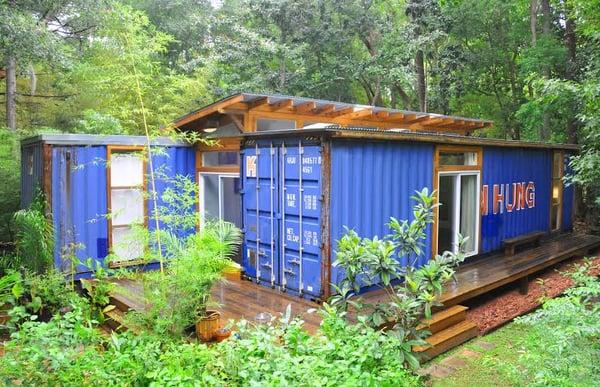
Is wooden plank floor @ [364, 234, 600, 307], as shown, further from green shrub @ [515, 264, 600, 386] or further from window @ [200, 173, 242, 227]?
window @ [200, 173, 242, 227]

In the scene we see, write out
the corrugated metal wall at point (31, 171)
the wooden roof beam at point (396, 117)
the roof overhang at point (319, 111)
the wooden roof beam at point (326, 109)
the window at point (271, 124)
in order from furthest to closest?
1. the wooden roof beam at point (396, 117)
2. the wooden roof beam at point (326, 109)
3. the window at point (271, 124)
4. the roof overhang at point (319, 111)
5. the corrugated metal wall at point (31, 171)

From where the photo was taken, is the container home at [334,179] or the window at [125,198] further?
the window at [125,198]

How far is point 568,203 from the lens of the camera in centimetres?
998

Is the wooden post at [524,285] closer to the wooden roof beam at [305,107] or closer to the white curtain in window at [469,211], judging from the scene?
the white curtain in window at [469,211]

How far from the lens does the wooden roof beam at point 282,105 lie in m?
6.74

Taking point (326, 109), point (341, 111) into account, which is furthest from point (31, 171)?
point (341, 111)

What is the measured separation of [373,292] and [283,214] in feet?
4.94

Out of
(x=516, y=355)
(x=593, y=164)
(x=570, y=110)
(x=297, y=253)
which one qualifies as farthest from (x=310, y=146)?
(x=570, y=110)

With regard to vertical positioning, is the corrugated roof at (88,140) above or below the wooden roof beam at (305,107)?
below

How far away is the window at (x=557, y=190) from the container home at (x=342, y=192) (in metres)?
2.49

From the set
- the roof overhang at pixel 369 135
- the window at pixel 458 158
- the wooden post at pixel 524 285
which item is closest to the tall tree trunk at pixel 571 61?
the window at pixel 458 158

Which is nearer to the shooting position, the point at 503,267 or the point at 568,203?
the point at 503,267

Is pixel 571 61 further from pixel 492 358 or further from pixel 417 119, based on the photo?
pixel 492 358

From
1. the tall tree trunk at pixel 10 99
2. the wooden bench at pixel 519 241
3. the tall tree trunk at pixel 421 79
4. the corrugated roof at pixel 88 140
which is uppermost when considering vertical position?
the tall tree trunk at pixel 421 79
